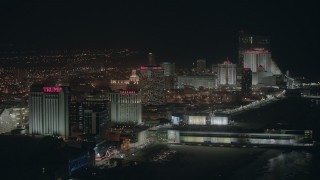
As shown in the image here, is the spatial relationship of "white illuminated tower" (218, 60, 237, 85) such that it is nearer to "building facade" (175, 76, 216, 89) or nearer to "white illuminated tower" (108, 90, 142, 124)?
"building facade" (175, 76, 216, 89)

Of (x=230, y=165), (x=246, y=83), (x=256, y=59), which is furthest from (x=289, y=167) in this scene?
(x=256, y=59)

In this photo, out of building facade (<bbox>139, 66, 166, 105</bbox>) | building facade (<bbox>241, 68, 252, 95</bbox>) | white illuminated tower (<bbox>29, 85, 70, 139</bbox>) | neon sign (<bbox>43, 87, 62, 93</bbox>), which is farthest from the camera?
building facade (<bbox>241, 68, 252, 95</bbox>)

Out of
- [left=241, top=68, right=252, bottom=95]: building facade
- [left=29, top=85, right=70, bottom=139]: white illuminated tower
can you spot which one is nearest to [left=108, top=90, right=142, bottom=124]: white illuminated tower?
[left=29, top=85, right=70, bottom=139]: white illuminated tower

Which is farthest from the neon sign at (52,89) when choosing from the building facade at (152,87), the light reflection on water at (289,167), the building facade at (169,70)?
the building facade at (169,70)

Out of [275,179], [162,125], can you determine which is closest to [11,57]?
[162,125]

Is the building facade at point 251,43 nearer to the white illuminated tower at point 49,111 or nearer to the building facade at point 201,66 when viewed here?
the building facade at point 201,66
